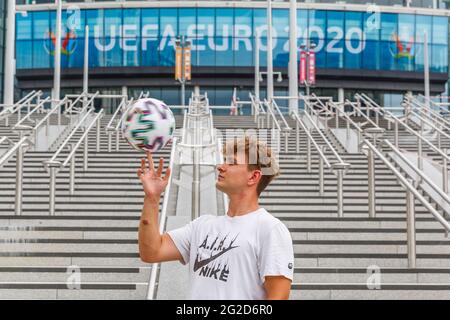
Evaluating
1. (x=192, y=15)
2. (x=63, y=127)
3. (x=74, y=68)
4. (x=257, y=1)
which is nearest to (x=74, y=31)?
(x=74, y=68)

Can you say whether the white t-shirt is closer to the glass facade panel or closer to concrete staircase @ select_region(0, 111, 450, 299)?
concrete staircase @ select_region(0, 111, 450, 299)

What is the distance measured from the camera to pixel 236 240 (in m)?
2.22

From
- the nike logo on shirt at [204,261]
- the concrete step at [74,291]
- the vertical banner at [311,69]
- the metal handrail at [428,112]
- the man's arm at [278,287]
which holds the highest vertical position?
the vertical banner at [311,69]

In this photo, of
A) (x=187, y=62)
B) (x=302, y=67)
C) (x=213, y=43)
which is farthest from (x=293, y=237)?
(x=213, y=43)

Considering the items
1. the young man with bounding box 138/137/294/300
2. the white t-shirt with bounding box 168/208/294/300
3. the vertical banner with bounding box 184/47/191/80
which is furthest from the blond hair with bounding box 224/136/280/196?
the vertical banner with bounding box 184/47/191/80

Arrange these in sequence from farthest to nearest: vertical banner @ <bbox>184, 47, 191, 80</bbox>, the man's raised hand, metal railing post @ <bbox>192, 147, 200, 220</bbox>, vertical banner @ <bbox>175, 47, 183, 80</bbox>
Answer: vertical banner @ <bbox>184, 47, 191, 80</bbox>
vertical banner @ <bbox>175, 47, 183, 80</bbox>
metal railing post @ <bbox>192, 147, 200, 220</bbox>
the man's raised hand

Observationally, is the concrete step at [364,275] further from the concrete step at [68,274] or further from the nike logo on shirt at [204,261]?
the nike logo on shirt at [204,261]

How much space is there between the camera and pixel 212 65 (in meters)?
41.1

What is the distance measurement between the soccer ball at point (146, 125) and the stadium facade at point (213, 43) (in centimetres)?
3853

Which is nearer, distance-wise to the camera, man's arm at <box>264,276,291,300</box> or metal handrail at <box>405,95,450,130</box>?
man's arm at <box>264,276,291,300</box>

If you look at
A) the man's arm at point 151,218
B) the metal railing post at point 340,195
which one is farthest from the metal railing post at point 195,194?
the man's arm at point 151,218

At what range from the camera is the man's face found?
2.31 m

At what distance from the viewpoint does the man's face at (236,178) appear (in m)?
2.31

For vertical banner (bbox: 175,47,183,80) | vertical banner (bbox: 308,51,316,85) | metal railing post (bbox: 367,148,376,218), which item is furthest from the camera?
vertical banner (bbox: 175,47,183,80)
